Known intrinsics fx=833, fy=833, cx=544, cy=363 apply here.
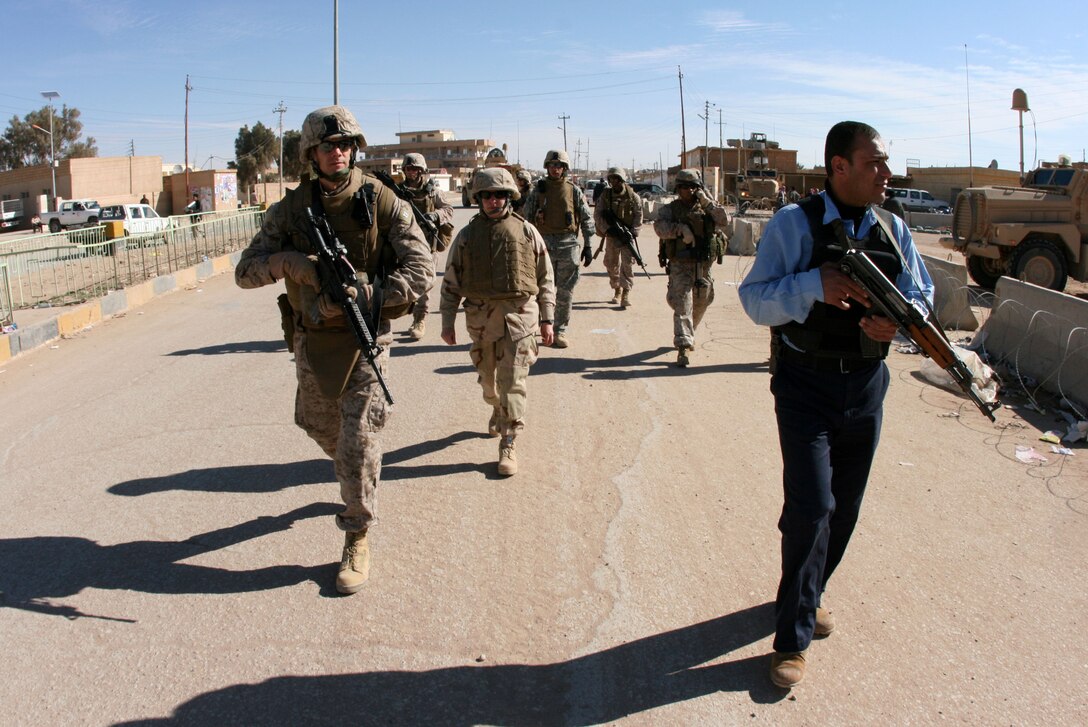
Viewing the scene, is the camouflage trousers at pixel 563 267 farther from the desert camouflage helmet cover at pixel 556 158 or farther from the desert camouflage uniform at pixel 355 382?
the desert camouflage uniform at pixel 355 382

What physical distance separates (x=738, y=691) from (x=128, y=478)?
385 centimetres

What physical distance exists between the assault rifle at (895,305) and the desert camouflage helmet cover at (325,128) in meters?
2.18

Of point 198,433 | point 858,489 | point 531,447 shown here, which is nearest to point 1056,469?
point 858,489

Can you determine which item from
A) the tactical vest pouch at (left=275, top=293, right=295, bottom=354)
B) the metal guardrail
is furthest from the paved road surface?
the metal guardrail

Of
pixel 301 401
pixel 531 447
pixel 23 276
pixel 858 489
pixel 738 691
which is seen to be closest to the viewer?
pixel 738 691

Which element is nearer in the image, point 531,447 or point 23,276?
point 531,447

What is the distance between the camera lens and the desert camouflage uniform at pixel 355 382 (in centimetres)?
374

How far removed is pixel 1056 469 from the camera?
17.1 ft

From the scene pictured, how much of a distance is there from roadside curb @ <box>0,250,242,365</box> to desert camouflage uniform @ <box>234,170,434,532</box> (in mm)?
6489

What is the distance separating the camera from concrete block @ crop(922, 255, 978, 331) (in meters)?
9.38

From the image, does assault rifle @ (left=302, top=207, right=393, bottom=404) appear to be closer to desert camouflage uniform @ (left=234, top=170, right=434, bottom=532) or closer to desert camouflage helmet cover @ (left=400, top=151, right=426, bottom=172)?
desert camouflage uniform @ (left=234, top=170, right=434, bottom=532)

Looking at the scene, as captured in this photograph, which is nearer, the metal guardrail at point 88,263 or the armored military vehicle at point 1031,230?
the metal guardrail at point 88,263

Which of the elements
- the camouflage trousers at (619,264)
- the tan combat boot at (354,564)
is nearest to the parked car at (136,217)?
the camouflage trousers at (619,264)

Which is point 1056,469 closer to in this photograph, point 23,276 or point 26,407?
point 26,407
